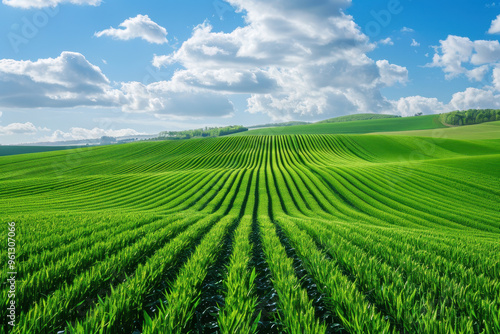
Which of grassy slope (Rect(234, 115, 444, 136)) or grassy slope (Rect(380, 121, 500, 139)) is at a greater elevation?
grassy slope (Rect(234, 115, 444, 136))

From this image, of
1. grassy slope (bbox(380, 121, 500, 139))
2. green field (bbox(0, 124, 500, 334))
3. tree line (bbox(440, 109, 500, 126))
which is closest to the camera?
green field (bbox(0, 124, 500, 334))

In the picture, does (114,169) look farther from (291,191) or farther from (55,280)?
(55,280)

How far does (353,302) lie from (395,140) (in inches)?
3921

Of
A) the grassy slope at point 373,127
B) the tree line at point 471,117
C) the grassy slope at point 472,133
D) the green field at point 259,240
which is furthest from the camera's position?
the grassy slope at point 373,127

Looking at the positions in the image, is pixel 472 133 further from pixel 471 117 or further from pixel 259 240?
pixel 259 240

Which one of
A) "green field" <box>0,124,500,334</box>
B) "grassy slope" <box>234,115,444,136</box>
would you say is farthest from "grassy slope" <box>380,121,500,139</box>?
"green field" <box>0,124,500,334</box>

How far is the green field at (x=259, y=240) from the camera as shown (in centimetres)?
445

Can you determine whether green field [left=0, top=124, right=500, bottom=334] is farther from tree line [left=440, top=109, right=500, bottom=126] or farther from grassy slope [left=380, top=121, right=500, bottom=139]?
tree line [left=440, top=109, right=500, bottom=126]

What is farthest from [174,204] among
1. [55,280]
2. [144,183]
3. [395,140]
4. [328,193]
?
[395,140]

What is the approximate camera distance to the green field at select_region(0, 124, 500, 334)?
14.6 feet

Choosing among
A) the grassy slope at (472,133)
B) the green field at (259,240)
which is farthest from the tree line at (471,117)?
the green field at (259,240)

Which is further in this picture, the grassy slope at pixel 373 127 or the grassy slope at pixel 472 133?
the grassy slope at pixel 373 127

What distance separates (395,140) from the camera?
8994 cm

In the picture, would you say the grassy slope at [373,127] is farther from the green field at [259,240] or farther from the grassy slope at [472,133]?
the green field at [259,240]
